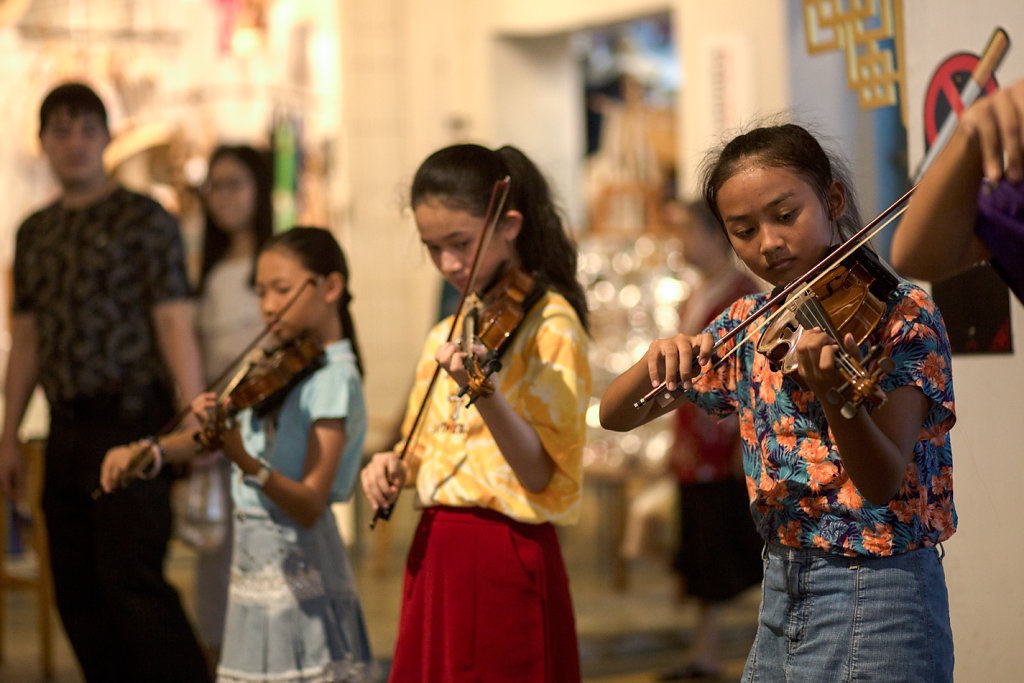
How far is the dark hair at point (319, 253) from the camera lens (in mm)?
2418

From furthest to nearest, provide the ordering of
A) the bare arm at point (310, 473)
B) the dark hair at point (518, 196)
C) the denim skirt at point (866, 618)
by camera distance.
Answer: the bare arm at point (310, 473)
the dark hair at point (518, 196)
the denim skirt at point (866, 618)

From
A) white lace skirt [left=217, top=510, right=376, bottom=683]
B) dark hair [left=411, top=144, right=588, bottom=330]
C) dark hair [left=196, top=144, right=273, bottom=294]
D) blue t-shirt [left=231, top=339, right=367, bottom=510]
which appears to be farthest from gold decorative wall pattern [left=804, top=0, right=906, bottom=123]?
dark hair [left=196, top=144, right=273, bottom=294]

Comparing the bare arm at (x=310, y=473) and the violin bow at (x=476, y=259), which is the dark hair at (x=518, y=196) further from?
the bare arm at (x=310, y=473)

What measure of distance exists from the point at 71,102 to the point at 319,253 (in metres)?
1.02

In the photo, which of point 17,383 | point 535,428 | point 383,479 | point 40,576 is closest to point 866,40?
point 535,428

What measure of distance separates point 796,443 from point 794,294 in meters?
0.21

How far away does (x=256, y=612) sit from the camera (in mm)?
2344

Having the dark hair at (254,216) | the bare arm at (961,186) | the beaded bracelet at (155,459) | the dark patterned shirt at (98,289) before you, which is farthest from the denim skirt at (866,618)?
the dark hair at (254,216)

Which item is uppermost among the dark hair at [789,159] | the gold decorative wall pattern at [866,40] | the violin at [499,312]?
the gold decorative wall pattern at [866,40]

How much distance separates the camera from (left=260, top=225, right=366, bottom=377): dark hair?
7.93 ft

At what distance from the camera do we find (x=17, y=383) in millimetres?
3139

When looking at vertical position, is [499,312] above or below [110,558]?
above

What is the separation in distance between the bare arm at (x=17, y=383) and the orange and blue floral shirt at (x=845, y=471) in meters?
2.15

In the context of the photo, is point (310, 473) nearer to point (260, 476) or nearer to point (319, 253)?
point (260, 476)
